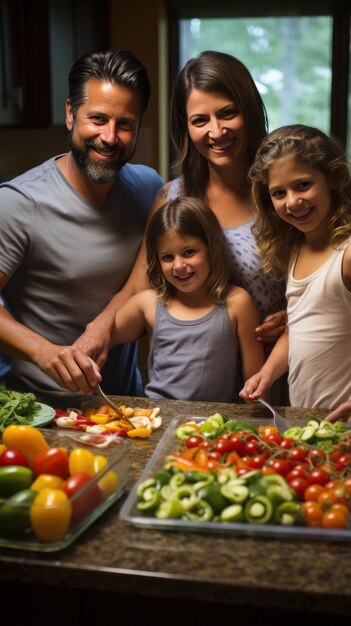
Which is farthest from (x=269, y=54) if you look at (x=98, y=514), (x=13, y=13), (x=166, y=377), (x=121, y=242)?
(x=98, y=514)

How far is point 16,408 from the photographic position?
1511mm

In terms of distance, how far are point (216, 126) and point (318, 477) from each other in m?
1.08

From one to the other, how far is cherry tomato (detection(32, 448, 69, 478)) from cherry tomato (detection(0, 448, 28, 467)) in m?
0.03

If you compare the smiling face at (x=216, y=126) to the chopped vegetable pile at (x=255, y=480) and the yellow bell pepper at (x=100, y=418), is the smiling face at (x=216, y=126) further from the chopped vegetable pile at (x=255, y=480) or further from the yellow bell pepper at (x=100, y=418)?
the chopped vegetable pile at (x=255, y=480)

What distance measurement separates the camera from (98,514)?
1135 millimetres

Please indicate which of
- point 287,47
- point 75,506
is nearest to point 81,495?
point 75,506

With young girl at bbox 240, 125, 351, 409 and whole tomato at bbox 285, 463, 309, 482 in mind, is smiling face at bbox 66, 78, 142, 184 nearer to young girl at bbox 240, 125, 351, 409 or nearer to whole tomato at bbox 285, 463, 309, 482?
young girl at bbox 240, 125, 351, 409

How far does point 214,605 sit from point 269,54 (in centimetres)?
351

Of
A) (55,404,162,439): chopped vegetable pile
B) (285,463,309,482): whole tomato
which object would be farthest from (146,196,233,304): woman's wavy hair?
(285,463,309,482): whole tomato

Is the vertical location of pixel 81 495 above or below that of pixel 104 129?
below

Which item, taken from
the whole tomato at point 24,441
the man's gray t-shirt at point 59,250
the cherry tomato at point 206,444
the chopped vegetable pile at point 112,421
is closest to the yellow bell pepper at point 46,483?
the whole tomato at point 24,441

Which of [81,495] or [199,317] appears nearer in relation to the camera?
[81,495]

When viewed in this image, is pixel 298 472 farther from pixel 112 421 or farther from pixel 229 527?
pixel 112 421

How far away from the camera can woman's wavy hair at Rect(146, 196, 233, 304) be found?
1.96 metres
